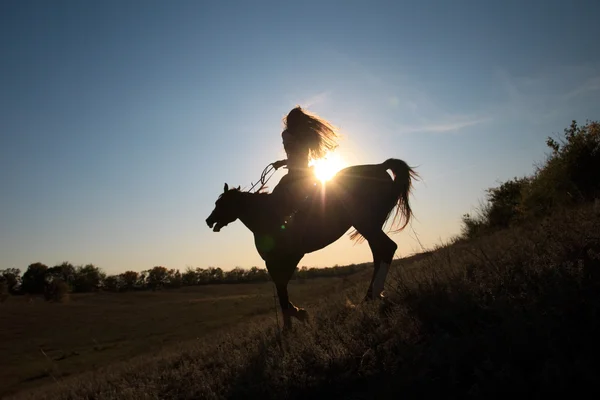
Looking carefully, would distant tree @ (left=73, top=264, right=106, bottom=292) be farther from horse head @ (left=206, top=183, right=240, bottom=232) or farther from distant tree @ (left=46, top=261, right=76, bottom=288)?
horse head @ (left=206, top=183, right=240, bottom=232)

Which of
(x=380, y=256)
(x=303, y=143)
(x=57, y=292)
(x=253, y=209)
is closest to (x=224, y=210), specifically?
(x=253, y=209)

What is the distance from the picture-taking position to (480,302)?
3.48 metres

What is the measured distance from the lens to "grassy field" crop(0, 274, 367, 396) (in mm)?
18797

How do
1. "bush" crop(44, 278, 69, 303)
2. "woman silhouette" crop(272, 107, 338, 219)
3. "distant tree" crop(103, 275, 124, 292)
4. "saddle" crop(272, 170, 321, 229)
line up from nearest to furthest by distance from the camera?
"saddle" crop(272, 170, 321, 229), "woman silhouette" crop(272, 107, 338, 219), "bush" crop(44, 278, 69, 303), "distant tree" crop(103, 275, 124, 292)

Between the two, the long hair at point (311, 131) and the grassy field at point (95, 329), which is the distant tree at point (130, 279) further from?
the long hair at point (311, 131)

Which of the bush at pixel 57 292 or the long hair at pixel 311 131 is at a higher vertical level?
the long hair at pixel 311 131

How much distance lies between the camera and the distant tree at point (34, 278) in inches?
2598

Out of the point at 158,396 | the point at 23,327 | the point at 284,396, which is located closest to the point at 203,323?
the point at 23,327

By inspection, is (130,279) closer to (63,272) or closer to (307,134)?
(63,272)

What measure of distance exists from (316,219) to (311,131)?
5.00ft

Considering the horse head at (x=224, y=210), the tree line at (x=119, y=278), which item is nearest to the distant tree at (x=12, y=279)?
the tree line at (x=119, y=278)

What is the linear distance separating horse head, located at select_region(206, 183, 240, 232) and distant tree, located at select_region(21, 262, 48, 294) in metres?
73.8

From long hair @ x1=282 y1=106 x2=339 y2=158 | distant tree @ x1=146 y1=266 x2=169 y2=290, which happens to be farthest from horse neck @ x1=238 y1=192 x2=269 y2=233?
distant tree @ x1=146 y1=266 x2=169 y2=290

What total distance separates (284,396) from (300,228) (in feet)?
9.38
